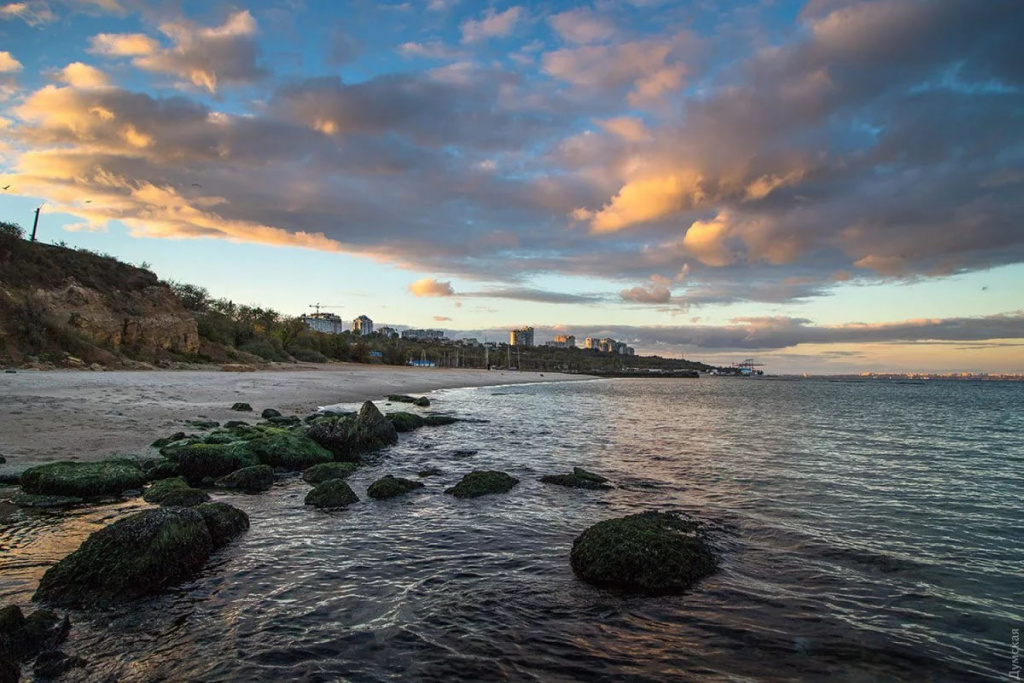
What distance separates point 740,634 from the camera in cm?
686

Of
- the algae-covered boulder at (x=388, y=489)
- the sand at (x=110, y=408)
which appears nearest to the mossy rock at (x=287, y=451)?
the sand at (x=110, y=408)

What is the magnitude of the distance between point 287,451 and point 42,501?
6609 millimetres

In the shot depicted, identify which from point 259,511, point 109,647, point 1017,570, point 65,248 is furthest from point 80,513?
point 65,248

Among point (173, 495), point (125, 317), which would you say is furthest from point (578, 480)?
point (125, 317)

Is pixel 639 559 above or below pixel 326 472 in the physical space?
above

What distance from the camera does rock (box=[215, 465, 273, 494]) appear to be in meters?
13.7

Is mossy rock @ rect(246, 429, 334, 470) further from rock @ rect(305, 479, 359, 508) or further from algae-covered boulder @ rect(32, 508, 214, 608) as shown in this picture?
algae-covered boulder @ rect(32, 508, 214, 608)

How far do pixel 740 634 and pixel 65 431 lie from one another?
65.3ft

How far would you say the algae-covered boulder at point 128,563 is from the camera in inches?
276

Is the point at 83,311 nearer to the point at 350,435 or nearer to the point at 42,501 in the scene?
the point at 350,435

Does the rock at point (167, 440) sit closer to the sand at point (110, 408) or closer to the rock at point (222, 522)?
the sand at point (110, 408)

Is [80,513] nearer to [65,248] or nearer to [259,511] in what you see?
[259,511]

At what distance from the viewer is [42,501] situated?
10727 millimetres

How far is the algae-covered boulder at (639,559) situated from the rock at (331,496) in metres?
6.14
